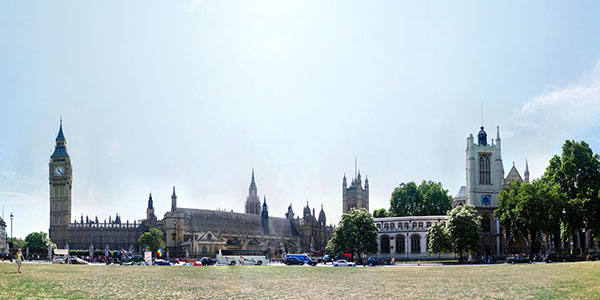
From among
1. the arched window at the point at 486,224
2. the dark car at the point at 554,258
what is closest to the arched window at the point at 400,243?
the arched window at the point at 486,224

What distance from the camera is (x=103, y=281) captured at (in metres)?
38.9

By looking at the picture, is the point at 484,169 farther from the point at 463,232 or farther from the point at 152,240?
the point at 152,240

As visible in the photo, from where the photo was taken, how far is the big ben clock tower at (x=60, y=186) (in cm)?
18612

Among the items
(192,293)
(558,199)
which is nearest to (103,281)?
(192,293)

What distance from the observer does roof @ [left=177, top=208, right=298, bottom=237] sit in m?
140

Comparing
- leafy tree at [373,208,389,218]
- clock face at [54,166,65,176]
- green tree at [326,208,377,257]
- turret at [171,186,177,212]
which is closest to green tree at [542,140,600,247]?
green tree at [326,208,377,257]

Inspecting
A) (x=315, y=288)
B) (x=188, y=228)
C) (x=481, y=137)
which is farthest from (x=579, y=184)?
(x=188, y=228)

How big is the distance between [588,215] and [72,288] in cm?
5903

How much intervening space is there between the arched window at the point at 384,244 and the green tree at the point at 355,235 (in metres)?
15.3

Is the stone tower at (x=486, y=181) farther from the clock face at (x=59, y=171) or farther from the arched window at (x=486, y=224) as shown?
the clock face at (x=59, y=171)

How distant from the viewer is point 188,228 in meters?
138

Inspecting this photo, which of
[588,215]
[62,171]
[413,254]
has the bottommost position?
[413,254]

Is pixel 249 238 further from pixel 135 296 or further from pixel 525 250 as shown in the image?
pixel 135 296

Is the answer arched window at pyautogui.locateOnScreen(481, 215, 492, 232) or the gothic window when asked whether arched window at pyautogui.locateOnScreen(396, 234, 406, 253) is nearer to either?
arched window at pyautogui.locateOnScreen(481, 215, 492, 232)
